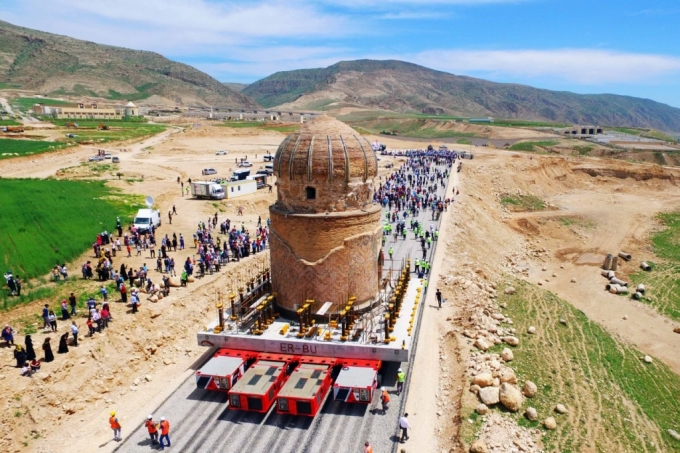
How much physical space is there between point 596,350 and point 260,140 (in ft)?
328

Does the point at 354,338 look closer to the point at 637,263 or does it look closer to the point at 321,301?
the point at 321,301

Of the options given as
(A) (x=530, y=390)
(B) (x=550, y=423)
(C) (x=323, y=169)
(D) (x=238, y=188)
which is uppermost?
(C) (x=323, y=169)

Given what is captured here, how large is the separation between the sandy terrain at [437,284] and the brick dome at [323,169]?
775 centimetres

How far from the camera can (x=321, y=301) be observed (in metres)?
19.2

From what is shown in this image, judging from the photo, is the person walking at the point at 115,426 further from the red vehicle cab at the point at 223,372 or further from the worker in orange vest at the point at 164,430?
the red vehicle cab at the point at 223,372

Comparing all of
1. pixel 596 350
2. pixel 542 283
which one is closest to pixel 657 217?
pixel 542 283

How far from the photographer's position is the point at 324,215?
18.5m

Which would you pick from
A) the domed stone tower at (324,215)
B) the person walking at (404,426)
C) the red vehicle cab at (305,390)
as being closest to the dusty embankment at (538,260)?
the person walking at (404,426)

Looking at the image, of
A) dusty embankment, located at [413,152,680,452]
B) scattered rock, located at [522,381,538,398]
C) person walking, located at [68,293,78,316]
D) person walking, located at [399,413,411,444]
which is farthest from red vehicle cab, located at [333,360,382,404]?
person walking, located at [68,293,78,316]

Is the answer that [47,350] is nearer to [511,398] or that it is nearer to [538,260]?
[511,398]

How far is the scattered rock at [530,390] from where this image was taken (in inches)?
709

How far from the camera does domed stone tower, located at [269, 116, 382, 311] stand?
18500 mm

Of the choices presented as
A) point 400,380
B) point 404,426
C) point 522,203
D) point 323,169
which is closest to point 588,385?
point 400,380

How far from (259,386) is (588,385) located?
13747mm
